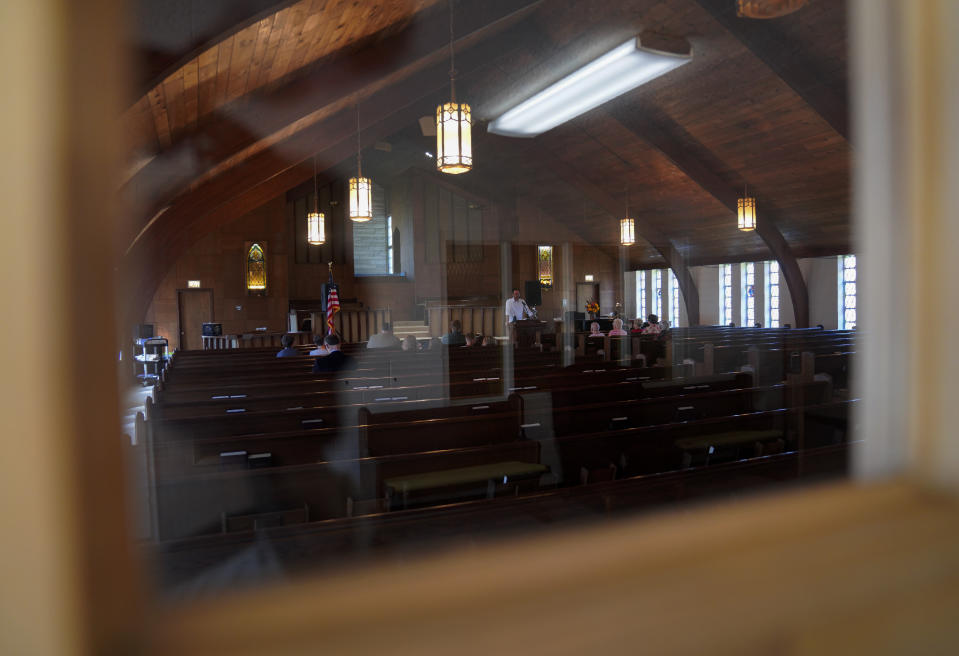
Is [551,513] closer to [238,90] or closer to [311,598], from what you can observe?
[311,598]

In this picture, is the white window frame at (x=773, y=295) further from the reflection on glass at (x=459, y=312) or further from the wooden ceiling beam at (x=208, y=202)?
the wooden ceiling beam at (x=208, y=202)

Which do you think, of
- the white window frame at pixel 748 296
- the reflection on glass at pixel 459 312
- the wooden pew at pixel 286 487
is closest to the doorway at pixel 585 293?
the reflection on glass at pixel 459 312

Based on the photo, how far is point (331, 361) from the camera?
16.7 feet

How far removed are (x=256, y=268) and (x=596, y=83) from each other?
7.51 m

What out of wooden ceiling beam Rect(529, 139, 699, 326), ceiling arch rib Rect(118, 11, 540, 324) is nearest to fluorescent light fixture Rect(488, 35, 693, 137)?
ceiling arch rib Rect(118, 11, 540, 324)

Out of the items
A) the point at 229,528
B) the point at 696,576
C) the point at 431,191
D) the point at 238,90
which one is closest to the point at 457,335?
the point at 238,90

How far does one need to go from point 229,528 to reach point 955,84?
276 centimetres

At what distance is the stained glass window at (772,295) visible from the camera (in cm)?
1129

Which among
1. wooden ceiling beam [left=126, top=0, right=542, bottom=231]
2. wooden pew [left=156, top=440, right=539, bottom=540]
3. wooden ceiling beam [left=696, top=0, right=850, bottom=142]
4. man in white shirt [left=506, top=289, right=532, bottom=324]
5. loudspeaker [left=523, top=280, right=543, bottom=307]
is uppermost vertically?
wooden ceiling beam [left=696, top=0, right=850, bottom=142]

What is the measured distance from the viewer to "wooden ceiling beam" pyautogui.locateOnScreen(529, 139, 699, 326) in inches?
432

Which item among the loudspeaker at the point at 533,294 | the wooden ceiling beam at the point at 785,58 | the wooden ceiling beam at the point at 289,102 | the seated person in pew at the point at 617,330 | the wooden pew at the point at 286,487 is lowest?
the wooden pew at the point at 286,487

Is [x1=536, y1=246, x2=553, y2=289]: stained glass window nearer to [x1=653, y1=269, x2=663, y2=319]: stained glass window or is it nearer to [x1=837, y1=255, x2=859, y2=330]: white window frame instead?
[x1=653, y1=269, x2=663, y2=319]: stained glass window

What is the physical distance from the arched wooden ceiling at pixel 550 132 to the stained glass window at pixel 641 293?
6.92 feet

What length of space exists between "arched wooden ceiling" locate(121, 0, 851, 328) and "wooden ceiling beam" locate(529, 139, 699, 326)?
4 cm
